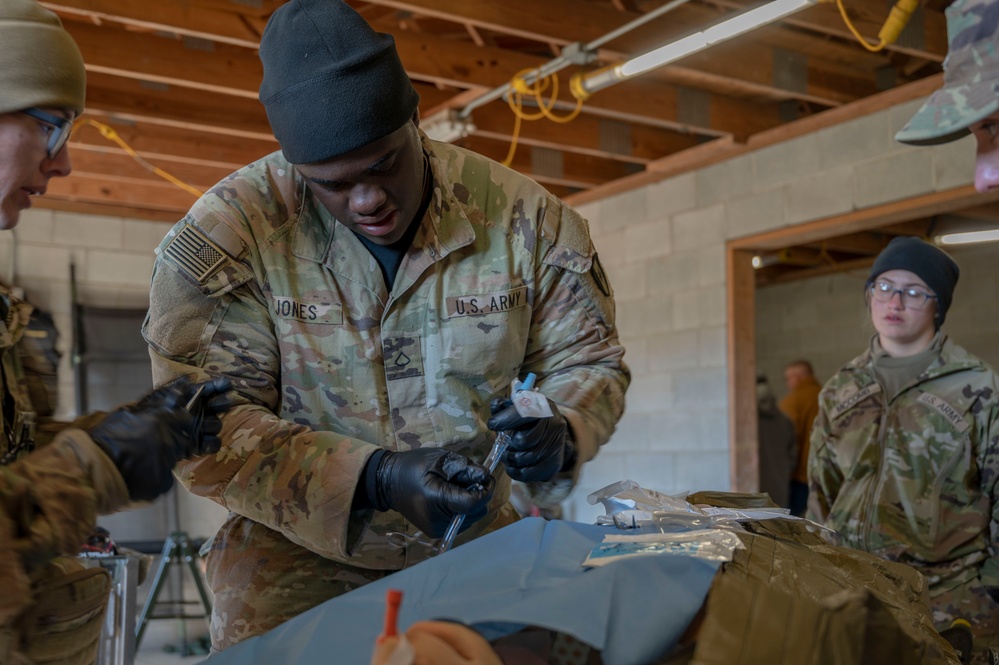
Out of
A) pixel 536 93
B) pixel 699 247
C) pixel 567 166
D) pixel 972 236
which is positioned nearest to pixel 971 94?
pixel 536 93

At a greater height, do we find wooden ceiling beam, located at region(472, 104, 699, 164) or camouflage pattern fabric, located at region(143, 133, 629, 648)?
wooden ceiling beam, located at region(472, 104, 699, 164)

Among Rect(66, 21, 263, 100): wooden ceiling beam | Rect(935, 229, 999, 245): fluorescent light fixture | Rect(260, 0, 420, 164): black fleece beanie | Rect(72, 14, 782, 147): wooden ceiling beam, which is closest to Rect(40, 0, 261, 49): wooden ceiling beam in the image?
Rect(66, 21, 263, 100): wooden ceiling beam

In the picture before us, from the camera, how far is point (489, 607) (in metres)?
1.14

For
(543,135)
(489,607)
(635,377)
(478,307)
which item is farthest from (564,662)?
(635,377)

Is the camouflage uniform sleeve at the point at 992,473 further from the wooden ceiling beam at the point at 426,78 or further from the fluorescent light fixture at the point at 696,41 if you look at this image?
the wooden ceiling beam at the point at 426,78

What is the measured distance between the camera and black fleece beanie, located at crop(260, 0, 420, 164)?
5.53 feet

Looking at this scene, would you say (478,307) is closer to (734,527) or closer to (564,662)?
(734,527)

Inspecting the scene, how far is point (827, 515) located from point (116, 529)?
222 inches

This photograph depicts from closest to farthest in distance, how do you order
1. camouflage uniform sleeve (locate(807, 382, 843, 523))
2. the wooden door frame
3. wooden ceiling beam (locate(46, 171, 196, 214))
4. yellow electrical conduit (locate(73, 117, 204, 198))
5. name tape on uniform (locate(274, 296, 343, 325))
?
name tape on uniform (locate(274, 296, 343, 325)) → camouflage uniform sleeve (locate(807, 382, 843, 523)) → yellow electrical conduit (locate(73, 117, 204, 198)) → the wooden door frame → wooden ceiling beam (locate(46, 171, 196, 214))

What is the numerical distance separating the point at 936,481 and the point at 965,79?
1788 millimetres

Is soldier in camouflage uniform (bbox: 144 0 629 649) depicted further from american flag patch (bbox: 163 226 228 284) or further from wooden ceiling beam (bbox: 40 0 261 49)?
wooden ceiling beam (bbox: 40 0 261 49)

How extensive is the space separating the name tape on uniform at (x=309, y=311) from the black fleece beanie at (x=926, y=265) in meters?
2.01

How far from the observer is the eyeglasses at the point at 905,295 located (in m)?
3.20

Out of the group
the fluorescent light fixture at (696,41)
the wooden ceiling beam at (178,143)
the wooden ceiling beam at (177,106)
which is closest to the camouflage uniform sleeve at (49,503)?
the fluorescent light fixture at (696,41)
